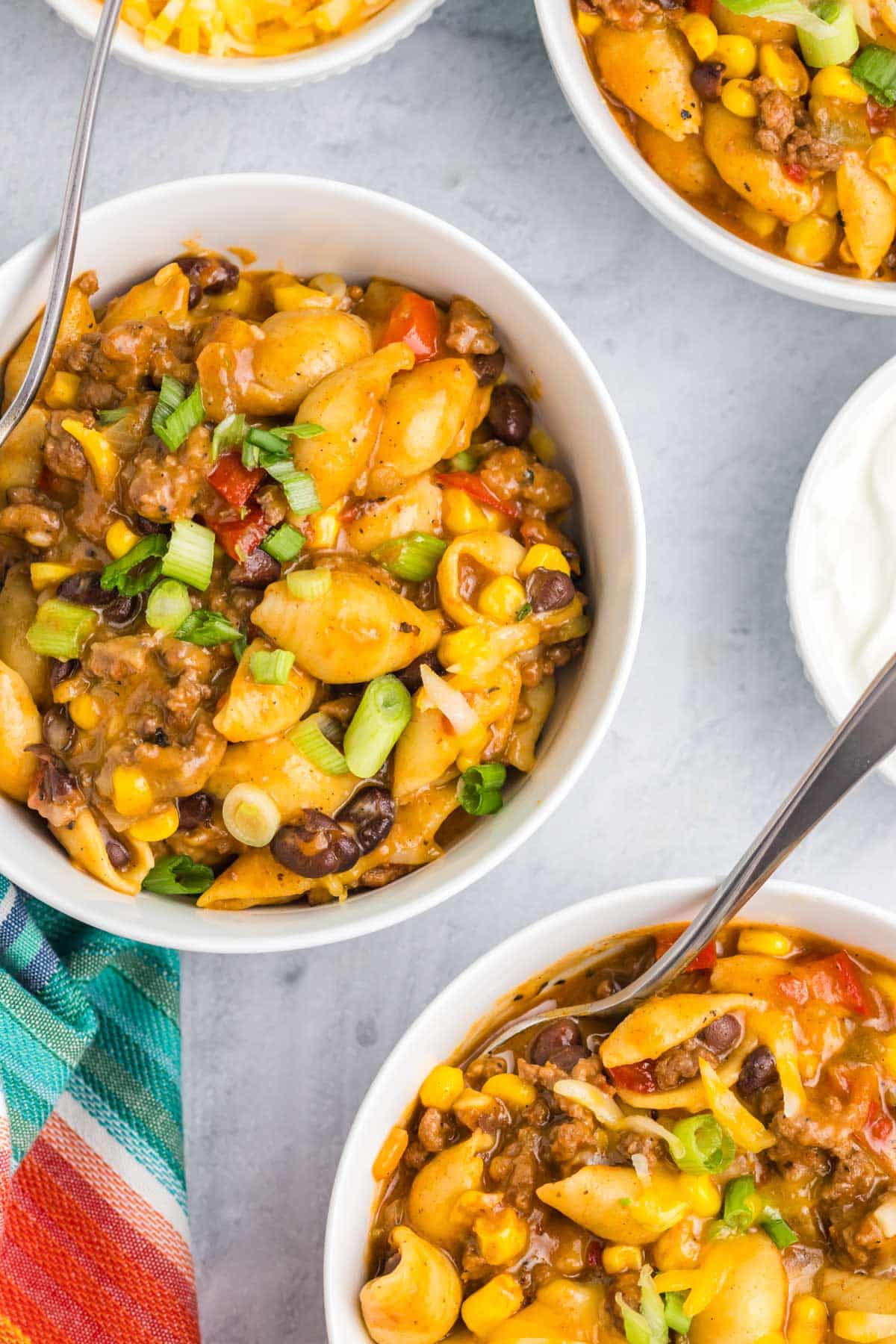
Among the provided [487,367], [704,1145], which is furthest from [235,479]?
[704,1145]

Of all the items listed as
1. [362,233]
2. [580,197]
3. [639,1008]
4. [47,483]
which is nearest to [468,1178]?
[639,1008]

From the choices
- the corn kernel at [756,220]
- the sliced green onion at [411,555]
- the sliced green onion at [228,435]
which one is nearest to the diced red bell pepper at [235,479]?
the sliced green onion at [228,435]

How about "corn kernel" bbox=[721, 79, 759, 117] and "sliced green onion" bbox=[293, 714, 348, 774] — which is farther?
"corn kernel" bbox=[721, 79, 759, 117]

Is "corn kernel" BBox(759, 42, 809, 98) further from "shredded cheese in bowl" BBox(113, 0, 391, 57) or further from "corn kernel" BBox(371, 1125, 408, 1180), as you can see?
"corn kernel" BBox(371, 1125, 408, 1180)

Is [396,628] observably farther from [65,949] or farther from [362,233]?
[65,949]

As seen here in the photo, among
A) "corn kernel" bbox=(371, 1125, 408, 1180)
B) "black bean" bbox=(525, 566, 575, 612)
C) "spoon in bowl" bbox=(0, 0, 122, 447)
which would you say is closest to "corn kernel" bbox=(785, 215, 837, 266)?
"black bean" bbox=(525, 566, 575, 612)

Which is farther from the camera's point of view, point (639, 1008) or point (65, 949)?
point (65, 949)

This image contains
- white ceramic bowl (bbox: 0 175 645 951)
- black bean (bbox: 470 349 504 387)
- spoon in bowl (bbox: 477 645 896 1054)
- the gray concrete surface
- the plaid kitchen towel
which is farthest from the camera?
the gray concrete surface

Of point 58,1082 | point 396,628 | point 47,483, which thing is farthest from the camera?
point 58,1082
